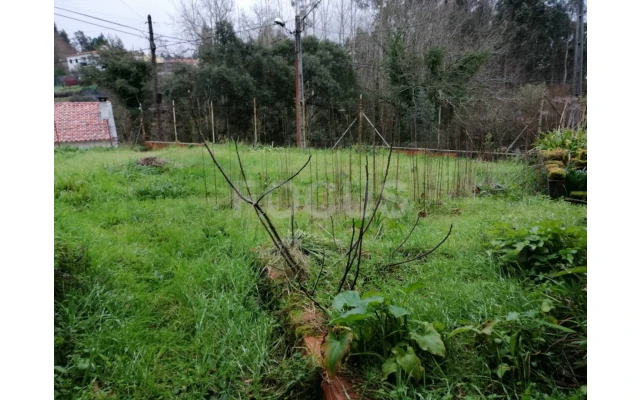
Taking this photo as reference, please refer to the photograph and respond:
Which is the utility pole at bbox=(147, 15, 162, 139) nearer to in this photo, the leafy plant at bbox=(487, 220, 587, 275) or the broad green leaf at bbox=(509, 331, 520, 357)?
the leafy plant at bbox=(487, 220, 587, 275)

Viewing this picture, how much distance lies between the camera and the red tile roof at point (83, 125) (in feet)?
9.03

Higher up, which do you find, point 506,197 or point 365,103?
point 365,103

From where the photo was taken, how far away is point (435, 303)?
3.69 ft

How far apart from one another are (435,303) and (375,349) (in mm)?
294

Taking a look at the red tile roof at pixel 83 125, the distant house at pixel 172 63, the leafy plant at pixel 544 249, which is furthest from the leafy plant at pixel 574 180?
the distant house at pixel 172 63

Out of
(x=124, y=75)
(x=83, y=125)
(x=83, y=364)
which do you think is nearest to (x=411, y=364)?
(x=83, y=364)

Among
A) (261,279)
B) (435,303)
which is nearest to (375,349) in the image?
(435,303)

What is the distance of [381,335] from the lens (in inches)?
36.2

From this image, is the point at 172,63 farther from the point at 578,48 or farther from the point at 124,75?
the point at 578,48

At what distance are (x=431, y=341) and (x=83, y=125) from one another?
3.51m

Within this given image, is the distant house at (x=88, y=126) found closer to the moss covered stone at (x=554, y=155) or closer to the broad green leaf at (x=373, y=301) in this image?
the broad green leaf at (x=373, y=301)

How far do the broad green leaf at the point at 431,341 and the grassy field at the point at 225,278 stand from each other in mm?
51
